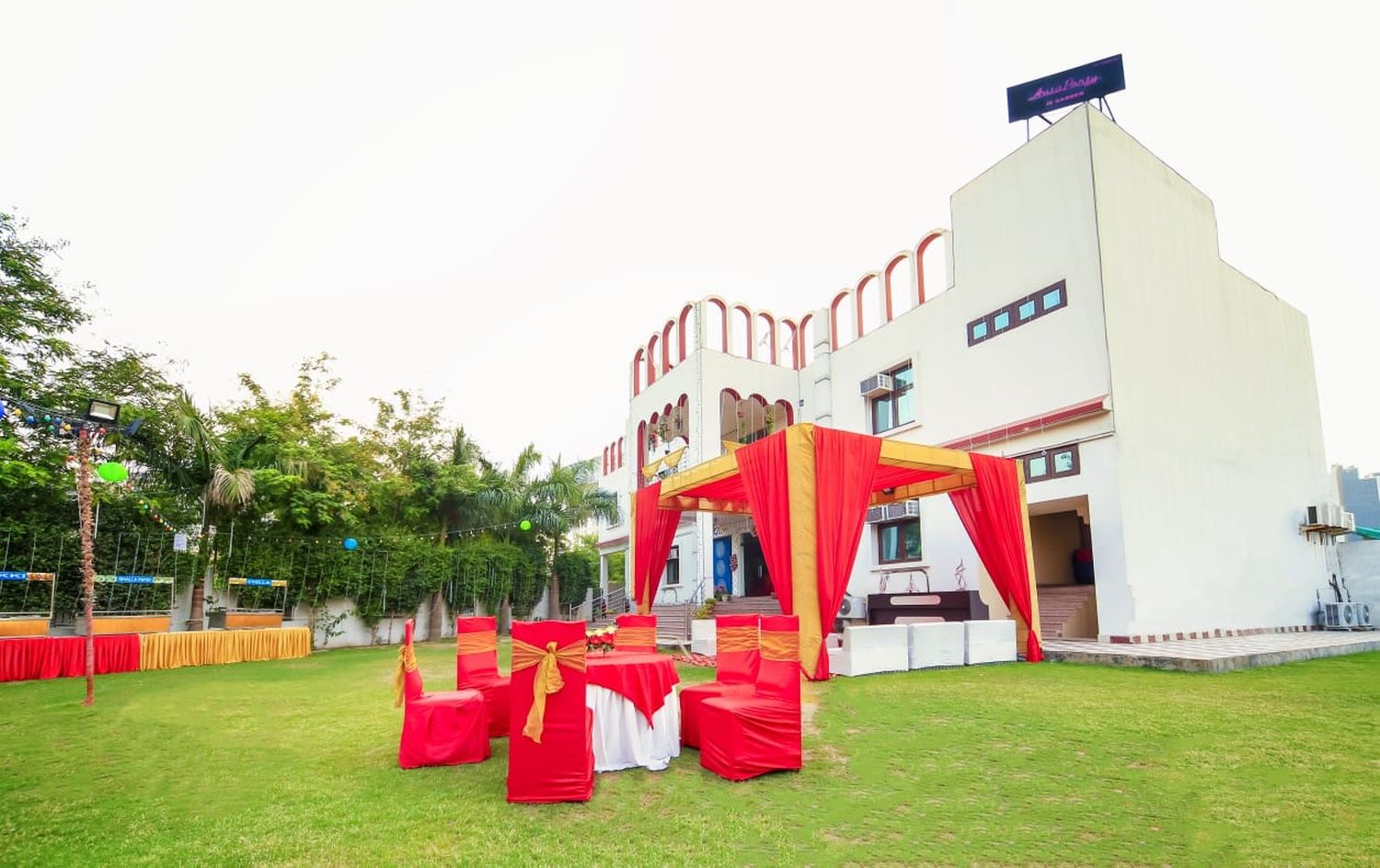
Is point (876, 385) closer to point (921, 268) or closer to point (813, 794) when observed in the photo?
point (921, 268)

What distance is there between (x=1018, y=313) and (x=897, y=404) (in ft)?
12.8

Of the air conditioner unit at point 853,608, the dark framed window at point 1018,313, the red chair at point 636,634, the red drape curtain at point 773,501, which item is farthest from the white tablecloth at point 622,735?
the dark framed window at point 1018,313

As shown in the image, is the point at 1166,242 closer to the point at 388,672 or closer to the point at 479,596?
the point at 388,672

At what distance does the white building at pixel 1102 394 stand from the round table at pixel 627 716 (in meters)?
9.96

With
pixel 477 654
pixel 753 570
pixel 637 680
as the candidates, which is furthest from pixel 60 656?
pixel 753 570

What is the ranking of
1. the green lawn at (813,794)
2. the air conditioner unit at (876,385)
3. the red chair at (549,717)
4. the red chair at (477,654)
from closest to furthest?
the green lawn at (813,794) → the red chair at (549,717) → the red chair at (477,654) → the air conditioner unit at (876,385)

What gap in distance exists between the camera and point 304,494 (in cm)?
1596

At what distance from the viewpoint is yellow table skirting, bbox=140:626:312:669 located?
12227 millimetres

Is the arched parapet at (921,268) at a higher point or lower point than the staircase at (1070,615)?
higher

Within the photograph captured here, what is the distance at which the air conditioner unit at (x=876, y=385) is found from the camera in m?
16.7

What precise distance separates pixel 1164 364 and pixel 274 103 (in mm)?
15736

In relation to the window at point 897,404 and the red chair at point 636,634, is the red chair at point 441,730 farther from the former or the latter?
the window at point 897,404

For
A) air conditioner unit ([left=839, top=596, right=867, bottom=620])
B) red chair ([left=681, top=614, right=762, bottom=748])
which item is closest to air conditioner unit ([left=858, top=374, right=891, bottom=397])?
air conditioner unit ([left=839, top=596, right=867, bottom=620])

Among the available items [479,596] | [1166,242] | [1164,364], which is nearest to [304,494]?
[479,596]
